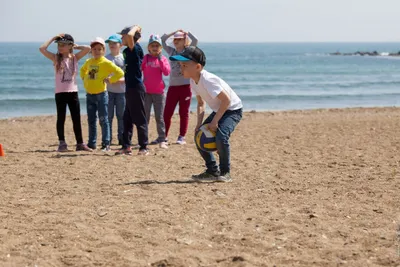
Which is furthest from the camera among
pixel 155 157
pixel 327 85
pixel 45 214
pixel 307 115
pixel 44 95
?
pixel 327 85

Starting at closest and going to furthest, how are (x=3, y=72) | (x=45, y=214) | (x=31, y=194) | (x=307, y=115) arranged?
A: (x=45, y=214) → (x=31, y=194) → (x=307, y=115) → (x=3, y=72)

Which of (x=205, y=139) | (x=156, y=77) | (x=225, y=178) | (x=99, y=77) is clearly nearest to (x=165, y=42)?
(x=156, y=77)

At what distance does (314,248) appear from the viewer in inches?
205

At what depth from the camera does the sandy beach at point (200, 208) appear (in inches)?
200

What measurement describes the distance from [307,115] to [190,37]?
29.3 feet

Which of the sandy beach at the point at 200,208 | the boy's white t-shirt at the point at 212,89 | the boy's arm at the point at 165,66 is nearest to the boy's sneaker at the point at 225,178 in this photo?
the sandy beach at the point at 200,208

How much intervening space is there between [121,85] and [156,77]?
2.01 ft

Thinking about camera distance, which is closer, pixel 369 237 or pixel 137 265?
pixel 137 265

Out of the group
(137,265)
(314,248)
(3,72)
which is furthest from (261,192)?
(3,72)

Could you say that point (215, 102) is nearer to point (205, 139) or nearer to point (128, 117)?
point (205, 139)

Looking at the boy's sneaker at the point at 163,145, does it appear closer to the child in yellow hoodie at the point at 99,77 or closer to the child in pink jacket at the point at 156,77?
the child in pink jacket at the point at 156,77

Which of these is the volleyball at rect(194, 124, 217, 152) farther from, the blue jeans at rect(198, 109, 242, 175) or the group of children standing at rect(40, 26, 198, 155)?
the group of children standing at rect(40, 26, 198, 155)

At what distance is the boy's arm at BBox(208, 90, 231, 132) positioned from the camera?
7.50 metres

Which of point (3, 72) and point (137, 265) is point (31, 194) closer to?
point (137, 265)
